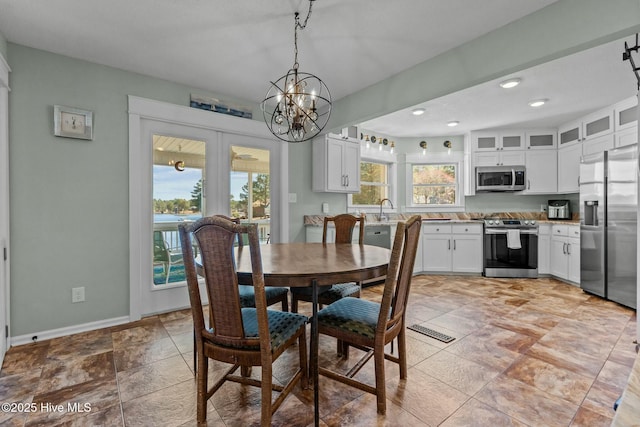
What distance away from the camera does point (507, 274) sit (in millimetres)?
4770

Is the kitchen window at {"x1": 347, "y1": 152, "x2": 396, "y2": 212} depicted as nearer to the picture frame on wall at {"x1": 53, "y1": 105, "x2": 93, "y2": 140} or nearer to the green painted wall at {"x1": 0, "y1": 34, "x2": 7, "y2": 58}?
the picture frame on wall at {"x1": 53, "y1": 105, "x2": 93, "y2": 140}

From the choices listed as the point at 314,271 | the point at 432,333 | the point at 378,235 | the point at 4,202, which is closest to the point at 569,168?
the point at 378,235

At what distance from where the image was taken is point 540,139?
4.93 metres

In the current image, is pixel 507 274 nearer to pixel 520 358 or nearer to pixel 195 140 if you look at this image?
pixel 520 358

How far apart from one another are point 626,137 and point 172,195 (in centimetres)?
544

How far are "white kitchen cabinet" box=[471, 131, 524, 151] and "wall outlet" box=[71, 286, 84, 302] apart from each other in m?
5.70

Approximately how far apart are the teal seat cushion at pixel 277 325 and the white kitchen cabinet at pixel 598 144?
448cm

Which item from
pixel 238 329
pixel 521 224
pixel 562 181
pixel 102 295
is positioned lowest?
pixel 102 295

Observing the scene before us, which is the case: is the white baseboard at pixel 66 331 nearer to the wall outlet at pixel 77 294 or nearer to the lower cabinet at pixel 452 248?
the wall outlet at pixel 77 294

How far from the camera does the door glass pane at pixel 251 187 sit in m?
3.68

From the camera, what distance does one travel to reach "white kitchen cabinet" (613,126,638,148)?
3580 millimetres

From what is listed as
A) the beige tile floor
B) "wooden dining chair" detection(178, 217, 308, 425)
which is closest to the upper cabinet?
the beige tile floor

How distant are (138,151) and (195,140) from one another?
605 millimetres

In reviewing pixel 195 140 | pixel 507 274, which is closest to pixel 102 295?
pixel 195 140
